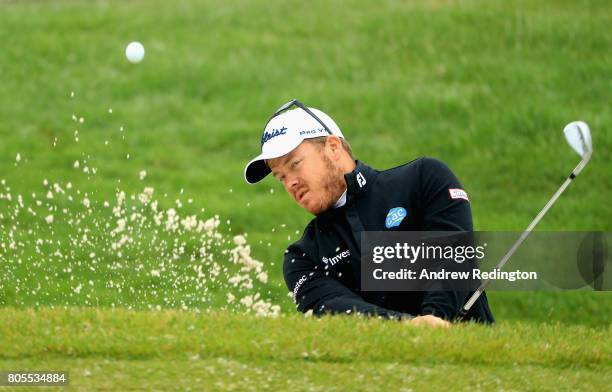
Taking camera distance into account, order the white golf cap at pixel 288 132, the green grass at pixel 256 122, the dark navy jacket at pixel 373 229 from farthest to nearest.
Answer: the green grass at pixel 256 122, the white golf cap at pixel 288 132, the dark navy jacket at pixel 373 229

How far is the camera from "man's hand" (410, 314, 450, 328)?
7.01m

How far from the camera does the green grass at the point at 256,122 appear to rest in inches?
499

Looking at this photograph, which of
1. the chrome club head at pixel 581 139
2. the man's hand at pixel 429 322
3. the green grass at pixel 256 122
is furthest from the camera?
Result: the green grass at pixel 256 122

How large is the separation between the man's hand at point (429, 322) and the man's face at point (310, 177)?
93cm

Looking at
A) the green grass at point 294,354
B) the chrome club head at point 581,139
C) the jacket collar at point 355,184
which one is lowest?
the green grass at point 294,354

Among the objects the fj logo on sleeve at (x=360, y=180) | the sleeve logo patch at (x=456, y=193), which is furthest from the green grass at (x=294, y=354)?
the fj logo on sleeve at (x=360, y=180)

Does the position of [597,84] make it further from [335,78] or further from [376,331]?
[376,331]

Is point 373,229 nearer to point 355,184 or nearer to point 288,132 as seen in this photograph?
point 355,184

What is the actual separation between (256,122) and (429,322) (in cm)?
1380

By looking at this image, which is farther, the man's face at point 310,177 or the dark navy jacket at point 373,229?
the man's face at point 310,177

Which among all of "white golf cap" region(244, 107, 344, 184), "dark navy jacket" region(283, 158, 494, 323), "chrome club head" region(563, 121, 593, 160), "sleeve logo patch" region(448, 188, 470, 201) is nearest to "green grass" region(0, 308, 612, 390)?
"dark navy jacket" region(283, 158, 494, 323)

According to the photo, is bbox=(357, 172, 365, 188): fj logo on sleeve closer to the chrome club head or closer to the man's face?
the man's face

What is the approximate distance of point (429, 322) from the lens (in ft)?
23.4

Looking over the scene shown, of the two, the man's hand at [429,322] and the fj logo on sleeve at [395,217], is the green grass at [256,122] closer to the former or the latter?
the man's hand at [429,322]
